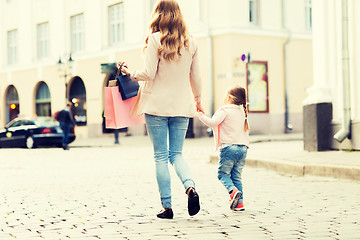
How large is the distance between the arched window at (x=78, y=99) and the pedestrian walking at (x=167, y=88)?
2587 centimetres

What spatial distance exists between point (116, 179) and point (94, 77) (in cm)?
2117

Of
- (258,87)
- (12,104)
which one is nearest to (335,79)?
(258,87)

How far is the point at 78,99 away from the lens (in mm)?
31188

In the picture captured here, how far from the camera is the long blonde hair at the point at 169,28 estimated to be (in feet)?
17.0

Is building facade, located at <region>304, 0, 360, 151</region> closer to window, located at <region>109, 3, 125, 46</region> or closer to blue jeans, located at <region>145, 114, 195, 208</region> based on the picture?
blue jeans, located at <region>145, 114, 195, 208</region>

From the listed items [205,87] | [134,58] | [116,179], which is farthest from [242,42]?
[116,179]

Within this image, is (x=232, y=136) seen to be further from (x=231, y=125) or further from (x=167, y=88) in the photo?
(x=167, y=88)

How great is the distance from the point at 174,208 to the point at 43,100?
28.3 meters

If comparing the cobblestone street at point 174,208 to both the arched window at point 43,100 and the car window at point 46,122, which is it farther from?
the arched window at point 43,100

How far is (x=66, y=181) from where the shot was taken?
30.1 feet

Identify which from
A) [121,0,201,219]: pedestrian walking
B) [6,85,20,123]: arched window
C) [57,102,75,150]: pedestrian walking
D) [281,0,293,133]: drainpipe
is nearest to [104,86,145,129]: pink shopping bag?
[121,0,201,219]: pedestrian walking

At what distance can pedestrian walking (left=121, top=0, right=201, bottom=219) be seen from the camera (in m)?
5.19

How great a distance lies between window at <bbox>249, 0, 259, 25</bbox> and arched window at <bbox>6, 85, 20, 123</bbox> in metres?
15.6

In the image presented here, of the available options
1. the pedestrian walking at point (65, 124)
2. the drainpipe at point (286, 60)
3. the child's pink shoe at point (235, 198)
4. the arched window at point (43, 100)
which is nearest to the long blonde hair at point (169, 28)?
the child's pink shoe at point (235, 198)
